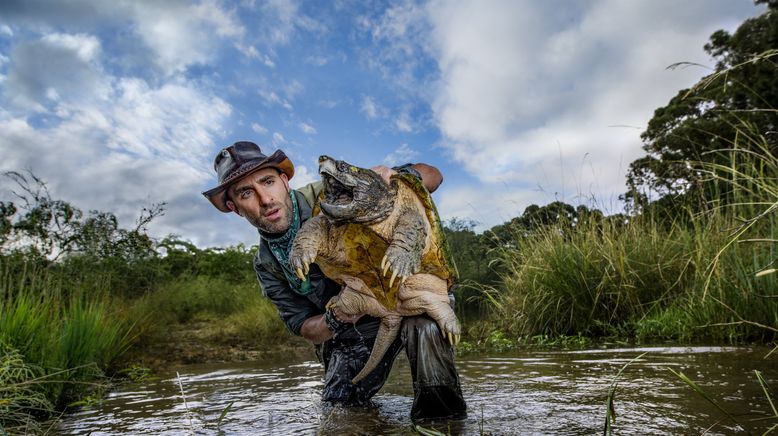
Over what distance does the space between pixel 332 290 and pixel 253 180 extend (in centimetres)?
91

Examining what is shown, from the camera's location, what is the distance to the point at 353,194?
2703 millimetres

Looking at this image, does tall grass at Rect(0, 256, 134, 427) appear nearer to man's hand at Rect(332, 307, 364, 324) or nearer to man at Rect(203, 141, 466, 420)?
man at Rect(203, 141, 466, 420)

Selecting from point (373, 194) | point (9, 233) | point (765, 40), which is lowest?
point (373, 194)

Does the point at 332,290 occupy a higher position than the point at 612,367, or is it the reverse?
the point at 332,290

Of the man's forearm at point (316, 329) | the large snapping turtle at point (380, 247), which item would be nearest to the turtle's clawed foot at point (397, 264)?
the large snapping turtle at point (380, 247)

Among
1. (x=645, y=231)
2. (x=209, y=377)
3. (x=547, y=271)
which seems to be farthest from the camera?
(x=645, y=231)

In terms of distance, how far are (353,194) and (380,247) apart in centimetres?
33

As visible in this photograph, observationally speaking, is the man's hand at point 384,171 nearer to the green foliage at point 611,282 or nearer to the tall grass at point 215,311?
the green foliage at point 611,282

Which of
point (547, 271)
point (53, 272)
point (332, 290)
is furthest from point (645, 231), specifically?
point (53, 272)

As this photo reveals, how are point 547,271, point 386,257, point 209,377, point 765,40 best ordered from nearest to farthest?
point 386,257 → point 209,377 → point 547,271 → point 765,40

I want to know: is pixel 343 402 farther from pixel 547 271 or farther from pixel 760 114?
pixel 760 114

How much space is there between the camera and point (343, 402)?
3664 millimetres

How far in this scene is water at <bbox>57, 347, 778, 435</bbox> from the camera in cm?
284

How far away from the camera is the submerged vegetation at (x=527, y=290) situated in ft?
15.3
